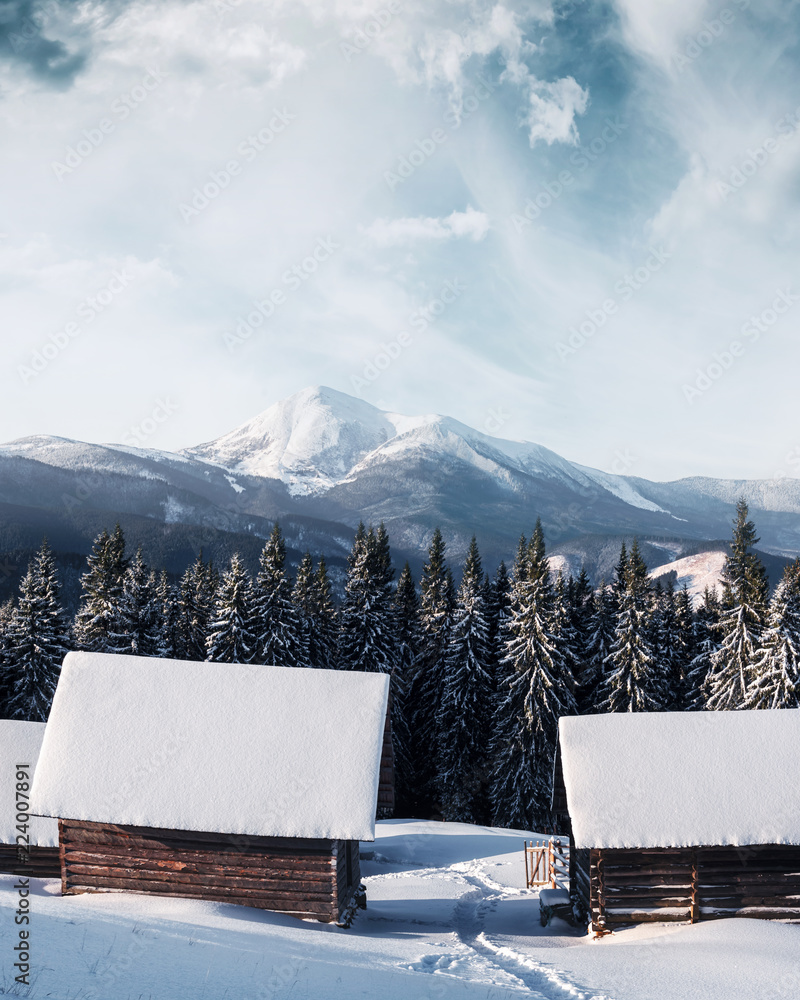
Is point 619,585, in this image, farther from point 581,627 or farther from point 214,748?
point 214,748

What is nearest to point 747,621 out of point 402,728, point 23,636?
point 402,728

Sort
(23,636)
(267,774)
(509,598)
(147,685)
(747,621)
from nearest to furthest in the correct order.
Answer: (267,774) < (147,685) < (23,636) < (747,621) < (509,598)

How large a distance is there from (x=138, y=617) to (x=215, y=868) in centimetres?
2849

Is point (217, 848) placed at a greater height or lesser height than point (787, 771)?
lesser

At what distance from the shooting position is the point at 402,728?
46594 millimetres

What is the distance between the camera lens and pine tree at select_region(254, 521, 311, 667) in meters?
41.8

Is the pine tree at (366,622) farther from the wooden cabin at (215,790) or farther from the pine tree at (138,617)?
the wooden cabin at (215,790)

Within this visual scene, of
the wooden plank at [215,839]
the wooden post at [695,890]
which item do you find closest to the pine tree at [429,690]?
the wooden post at [695,890]

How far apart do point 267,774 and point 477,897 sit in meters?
10.8

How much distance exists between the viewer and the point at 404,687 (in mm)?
48438

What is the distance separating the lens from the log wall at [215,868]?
57.8ft

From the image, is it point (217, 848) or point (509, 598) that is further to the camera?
point (509, 598)

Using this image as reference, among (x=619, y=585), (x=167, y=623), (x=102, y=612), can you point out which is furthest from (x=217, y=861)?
(x=619, y=585)

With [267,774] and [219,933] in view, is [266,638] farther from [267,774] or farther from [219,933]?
[219,933]
